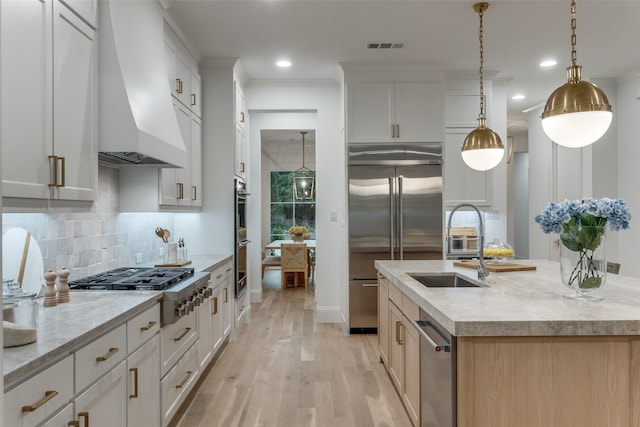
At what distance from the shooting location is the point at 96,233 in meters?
2.92

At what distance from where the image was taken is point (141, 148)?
2.37m

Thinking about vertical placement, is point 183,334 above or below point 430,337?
below

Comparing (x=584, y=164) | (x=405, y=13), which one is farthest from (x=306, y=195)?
(x=405, y=13)

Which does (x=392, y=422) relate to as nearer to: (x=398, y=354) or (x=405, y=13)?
(x=398, y=354)

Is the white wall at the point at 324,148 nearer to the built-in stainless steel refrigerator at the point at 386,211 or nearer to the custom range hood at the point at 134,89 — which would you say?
the built-in stainless steel refrigerator at the point at 386,211

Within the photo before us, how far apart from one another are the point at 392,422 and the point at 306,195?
24.2ft

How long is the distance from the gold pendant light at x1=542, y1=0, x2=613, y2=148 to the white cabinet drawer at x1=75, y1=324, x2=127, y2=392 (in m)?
2.29

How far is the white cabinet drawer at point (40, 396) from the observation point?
1213 millimetres

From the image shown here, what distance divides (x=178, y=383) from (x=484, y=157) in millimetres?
2568

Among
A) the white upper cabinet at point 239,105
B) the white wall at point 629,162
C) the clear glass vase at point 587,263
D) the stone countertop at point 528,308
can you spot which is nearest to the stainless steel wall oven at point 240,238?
the white upper cabinet at point 239,105

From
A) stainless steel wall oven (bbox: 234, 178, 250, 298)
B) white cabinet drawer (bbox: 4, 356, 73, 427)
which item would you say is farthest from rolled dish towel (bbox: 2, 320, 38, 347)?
stainless steel wall oven (bbox: 234, 178, 250, 298)

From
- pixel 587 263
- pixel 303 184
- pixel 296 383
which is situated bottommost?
pixel 296 383

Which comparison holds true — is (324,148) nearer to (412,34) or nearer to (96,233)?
(412,34)

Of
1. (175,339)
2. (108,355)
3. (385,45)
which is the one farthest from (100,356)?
(385,45)
